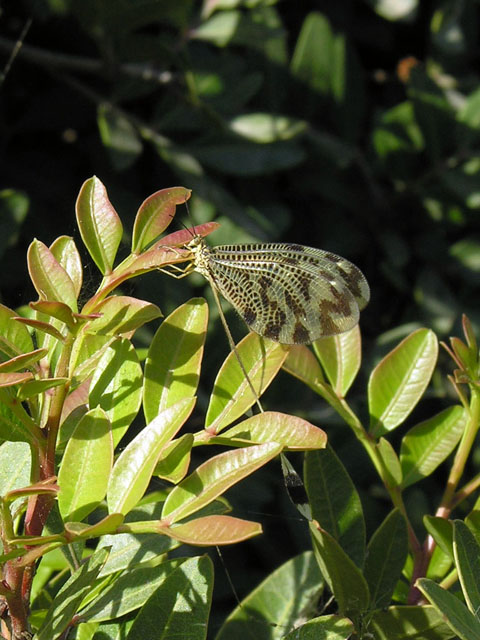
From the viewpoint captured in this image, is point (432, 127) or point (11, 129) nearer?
point (11, 129)

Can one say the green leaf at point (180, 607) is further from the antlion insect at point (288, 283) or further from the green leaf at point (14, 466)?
the antlion insect at point (288, 283)

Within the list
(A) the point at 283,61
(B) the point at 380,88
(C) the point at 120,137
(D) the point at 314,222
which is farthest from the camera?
(B) the point at 380,88

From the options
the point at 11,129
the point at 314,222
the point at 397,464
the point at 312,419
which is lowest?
the point at 312,419

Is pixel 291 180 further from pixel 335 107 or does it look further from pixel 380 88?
pixel 380 88

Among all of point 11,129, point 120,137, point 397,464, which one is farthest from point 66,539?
point 11,129

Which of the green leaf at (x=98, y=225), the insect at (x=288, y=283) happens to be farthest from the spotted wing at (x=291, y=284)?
the green leaf at (x=98, y=225)

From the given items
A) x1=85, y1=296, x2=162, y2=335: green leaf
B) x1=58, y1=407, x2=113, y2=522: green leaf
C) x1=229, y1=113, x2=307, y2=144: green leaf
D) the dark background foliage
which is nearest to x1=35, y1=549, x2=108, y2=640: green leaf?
x1=58, y1=407, x2=113, y2=522: green leaf
